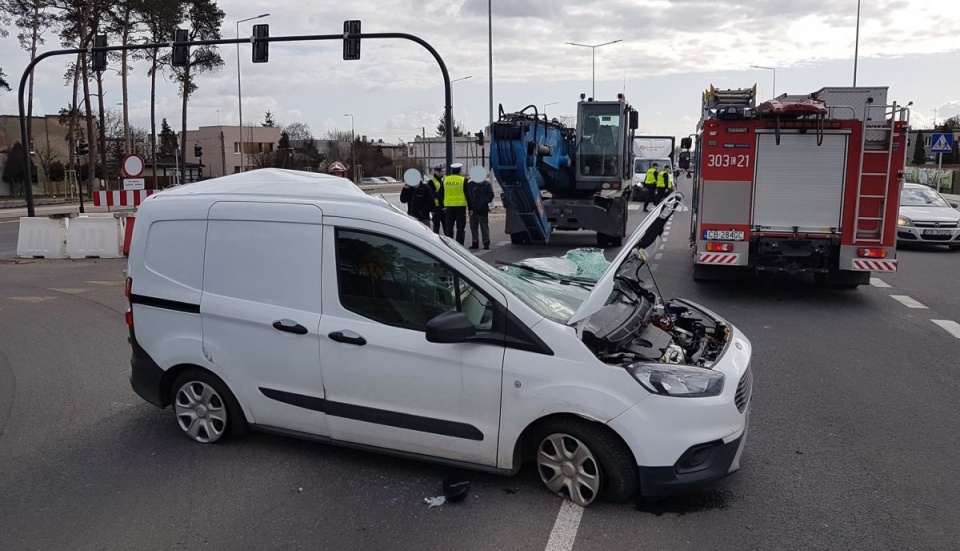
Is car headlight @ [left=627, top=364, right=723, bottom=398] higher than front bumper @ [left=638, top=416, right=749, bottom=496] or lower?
higher

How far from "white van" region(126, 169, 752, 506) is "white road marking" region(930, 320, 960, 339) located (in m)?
5.24

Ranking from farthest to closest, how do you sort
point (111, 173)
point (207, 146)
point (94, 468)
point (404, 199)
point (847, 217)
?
point (207, 146) → point (111, 173) → point (404, 199) → point (847, 217) → point (94, 468)

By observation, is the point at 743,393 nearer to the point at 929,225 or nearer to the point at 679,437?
the point at 679,437

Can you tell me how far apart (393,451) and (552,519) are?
1.06 meters

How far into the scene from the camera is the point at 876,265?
10898mm

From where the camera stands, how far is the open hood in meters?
4.29

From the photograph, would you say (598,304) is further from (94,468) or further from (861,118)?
(861,118)

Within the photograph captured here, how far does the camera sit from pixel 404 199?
59.1 ft

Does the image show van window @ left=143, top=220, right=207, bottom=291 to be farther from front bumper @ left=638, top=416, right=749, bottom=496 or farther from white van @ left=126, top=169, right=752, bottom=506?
front bumper @ left=638, top=416, right=749, bottom=496

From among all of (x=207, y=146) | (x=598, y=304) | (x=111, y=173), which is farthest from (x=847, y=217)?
(x=207, y=146)

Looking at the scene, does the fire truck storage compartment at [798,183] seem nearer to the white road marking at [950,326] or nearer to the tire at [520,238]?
the white road marking at [950,326]

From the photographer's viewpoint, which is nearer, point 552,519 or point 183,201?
point 552,519

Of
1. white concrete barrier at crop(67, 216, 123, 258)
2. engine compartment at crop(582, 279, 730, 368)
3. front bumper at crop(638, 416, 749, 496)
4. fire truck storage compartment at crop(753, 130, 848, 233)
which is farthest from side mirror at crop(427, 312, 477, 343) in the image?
white concrete barrier at crop(67, 216, 123, 258)

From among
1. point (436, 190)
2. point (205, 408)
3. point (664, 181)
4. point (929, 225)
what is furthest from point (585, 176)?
point (205, 408)
